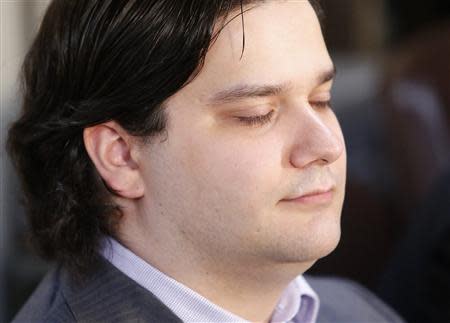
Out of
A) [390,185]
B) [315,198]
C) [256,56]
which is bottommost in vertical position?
[390,185]

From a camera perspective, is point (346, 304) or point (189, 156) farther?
point (346, 304)

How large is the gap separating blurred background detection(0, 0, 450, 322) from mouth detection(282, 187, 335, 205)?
0.78 m

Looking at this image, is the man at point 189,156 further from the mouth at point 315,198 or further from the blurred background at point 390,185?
the blurred background at point 390,185

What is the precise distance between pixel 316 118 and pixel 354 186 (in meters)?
1.46

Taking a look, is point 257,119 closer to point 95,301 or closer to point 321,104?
point 321,104

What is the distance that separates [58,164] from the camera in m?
1.41

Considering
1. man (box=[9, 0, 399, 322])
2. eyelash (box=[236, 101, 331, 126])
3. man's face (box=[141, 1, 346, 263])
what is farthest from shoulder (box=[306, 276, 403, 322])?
eyelash (box=[236, 101, 331, 126])

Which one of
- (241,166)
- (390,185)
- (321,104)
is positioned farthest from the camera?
(390,185)

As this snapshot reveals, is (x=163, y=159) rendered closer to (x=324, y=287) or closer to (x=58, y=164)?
(x=58, y=164)

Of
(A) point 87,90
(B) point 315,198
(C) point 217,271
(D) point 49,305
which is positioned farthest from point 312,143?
(D) point 49,305

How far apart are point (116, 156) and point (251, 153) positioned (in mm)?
224

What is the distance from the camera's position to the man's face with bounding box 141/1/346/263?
1245 millimetres

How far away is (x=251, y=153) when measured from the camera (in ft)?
4.08

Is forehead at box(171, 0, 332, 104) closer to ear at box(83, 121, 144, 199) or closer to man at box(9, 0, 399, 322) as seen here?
man at box(9, 0, 399, 322)
